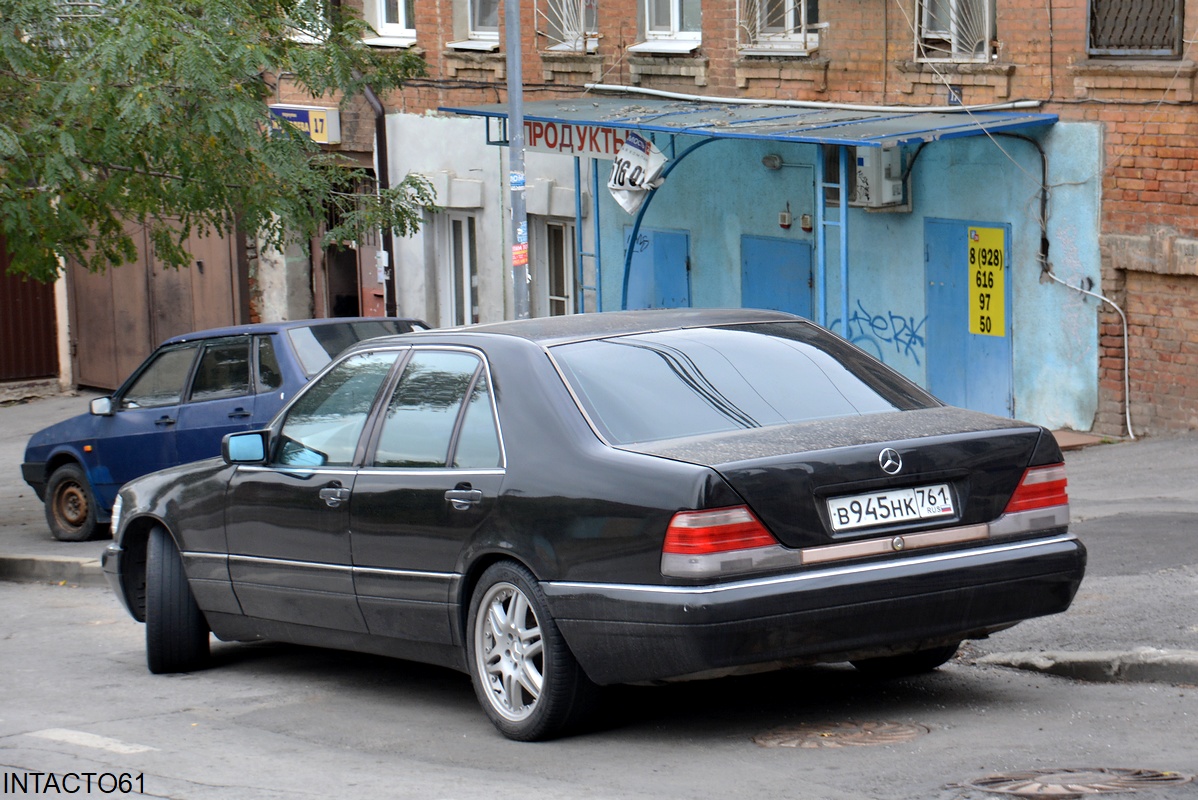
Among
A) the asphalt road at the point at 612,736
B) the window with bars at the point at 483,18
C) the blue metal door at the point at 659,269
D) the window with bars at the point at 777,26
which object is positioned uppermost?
the window with bars at the point at 483,18

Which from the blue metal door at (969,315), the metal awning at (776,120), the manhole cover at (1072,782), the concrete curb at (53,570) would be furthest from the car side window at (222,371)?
the manhole cover at (1072,782)

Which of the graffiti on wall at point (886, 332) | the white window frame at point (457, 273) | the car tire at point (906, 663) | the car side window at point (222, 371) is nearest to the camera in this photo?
the car tire at point (906, 663)

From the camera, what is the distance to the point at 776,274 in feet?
56.1

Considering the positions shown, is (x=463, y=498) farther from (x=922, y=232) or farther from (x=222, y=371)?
(x=922, y=232)

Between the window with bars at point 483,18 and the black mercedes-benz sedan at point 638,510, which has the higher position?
the window with bars at point 483,18

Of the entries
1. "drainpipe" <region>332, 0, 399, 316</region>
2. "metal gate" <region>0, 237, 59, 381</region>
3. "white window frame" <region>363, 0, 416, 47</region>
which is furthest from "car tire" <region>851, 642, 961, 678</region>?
"metal gate" <region>0, 237, 59, 381</region>

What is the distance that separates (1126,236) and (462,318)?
10891mm

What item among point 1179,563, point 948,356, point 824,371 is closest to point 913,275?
point 948,356

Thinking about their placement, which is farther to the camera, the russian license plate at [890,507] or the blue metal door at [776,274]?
the blue metal door at [776,274]

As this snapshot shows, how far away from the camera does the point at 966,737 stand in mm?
5559

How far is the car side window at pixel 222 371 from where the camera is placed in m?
12.4

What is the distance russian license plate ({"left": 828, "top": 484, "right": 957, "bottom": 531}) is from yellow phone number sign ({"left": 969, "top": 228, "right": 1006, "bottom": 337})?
921 cm

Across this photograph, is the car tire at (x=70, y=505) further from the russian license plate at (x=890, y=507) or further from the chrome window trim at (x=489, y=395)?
the russian license plate at (x=890, y=507)

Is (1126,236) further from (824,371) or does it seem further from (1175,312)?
(824,371)
